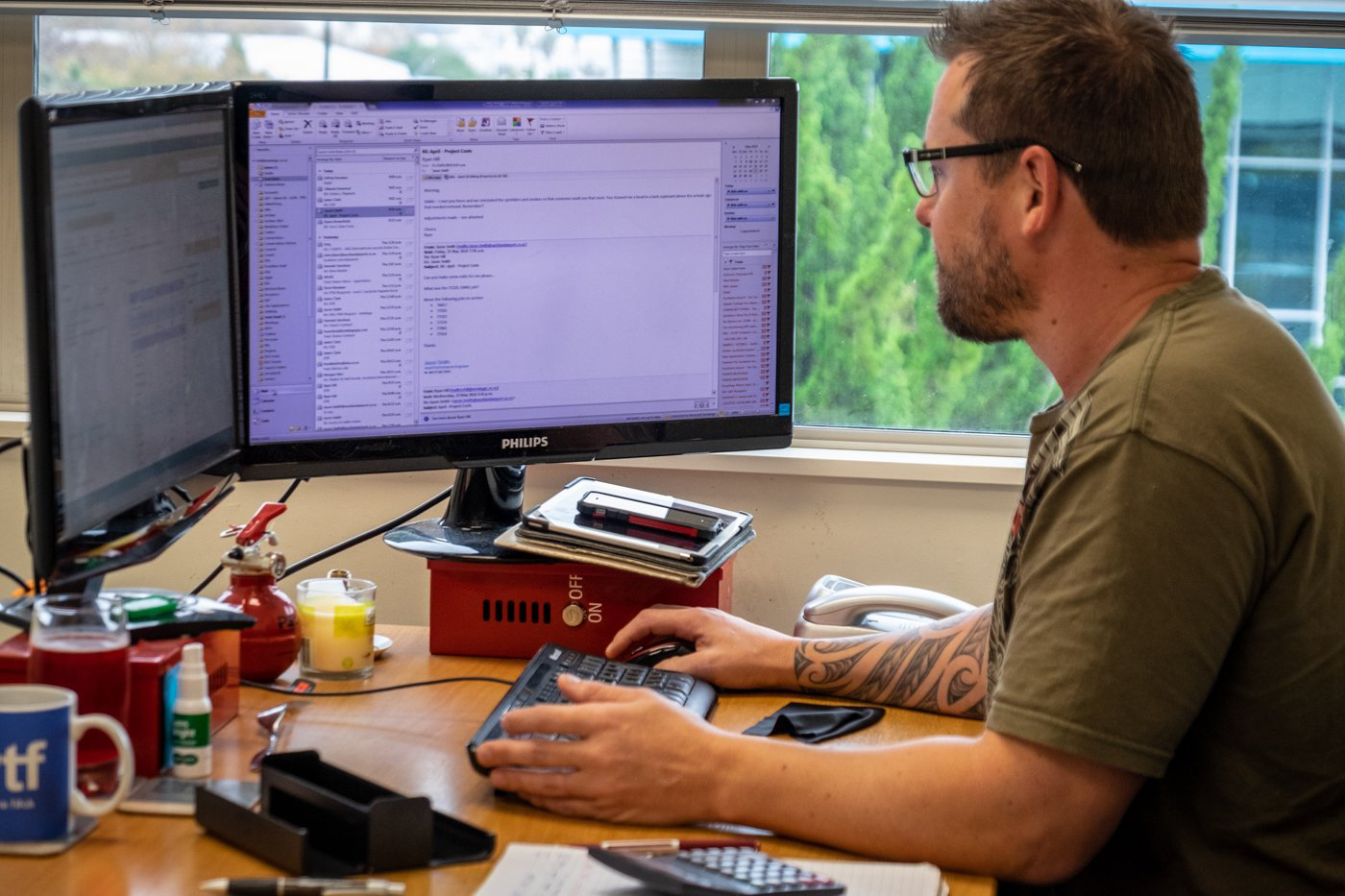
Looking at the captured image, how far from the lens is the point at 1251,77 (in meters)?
2.10

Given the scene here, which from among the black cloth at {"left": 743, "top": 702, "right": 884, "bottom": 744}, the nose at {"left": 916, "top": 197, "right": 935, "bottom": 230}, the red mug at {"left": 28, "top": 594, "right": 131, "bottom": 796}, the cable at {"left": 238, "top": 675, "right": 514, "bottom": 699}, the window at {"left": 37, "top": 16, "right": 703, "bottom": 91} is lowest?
the black cloth at {"left": 743, "top": 702, "right": 884, "bottom": 744}

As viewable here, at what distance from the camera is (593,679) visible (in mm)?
1327

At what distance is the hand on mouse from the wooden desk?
22 mm

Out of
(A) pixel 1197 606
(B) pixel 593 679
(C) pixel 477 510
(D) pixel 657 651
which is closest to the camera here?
(A) pixel 1197 606

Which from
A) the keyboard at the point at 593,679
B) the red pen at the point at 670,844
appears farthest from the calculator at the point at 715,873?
the keyboard at the point at 593,679

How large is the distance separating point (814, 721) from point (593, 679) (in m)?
0.21

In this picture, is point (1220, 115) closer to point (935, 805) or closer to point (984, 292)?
point (984, 292)

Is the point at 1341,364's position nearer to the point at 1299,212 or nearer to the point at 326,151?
the point at 1299,212

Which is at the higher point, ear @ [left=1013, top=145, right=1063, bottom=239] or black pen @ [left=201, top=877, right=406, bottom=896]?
ear @ [left=1013, top=145, right=1063, bottom=239]

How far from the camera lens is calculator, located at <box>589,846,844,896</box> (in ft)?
2.96

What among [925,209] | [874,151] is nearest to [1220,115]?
[874,151]

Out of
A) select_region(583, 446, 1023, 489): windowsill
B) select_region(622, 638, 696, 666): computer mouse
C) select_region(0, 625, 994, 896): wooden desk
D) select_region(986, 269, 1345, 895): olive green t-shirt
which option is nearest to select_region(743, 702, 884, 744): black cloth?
select_region(0, 625, 994, 896): wooden desk

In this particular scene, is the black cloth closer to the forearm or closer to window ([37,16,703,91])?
the forearm

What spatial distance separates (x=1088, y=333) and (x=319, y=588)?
770 millimetres
